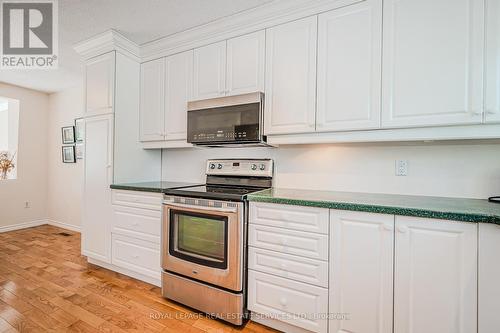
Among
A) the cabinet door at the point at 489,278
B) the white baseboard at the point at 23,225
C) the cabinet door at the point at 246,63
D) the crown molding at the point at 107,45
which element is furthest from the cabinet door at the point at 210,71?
the white baseboard at the point at 23,225

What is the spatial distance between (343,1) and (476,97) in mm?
1096

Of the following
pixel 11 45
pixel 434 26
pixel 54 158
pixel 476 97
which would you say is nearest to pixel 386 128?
pixel 476 97

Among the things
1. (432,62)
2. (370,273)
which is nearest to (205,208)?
(370,273)

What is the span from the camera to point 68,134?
4211 millimetres

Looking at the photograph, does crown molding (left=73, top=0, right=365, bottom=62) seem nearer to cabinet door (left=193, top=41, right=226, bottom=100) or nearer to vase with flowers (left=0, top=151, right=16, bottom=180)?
cabinet door (left=193, top=41, right=226, bottom=100)

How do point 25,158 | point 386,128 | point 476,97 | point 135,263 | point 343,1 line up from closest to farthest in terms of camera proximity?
point 476,97 → point 386,128 → point 343,1 → point 135,263 → point 25,158

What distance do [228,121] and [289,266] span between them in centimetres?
130

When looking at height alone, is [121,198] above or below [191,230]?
above

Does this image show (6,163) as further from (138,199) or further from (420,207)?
(420,207)

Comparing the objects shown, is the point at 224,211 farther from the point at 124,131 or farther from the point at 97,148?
the point at 97,148

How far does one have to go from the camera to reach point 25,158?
4258mm

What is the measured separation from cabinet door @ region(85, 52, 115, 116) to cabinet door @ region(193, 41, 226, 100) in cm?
95

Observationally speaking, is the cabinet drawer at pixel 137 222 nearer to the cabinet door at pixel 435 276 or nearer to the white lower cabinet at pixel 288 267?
the white lower cabinet at pixel 288 267

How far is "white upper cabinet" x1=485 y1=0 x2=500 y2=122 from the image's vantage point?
54.8 inches
